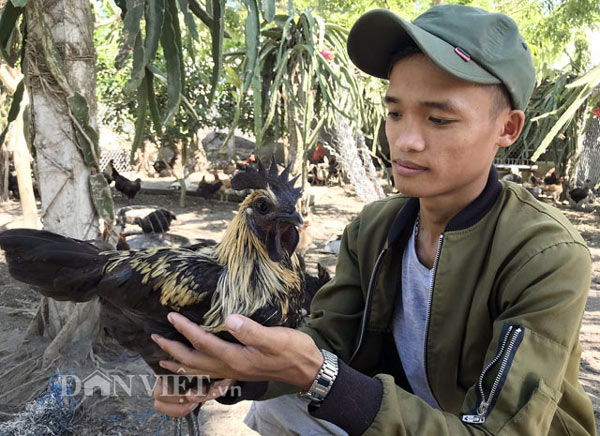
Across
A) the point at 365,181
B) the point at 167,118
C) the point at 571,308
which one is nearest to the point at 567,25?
the point at 365,181

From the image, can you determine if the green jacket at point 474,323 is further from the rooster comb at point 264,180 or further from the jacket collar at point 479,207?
the rooster comb at point 264,180

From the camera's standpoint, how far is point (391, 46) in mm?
1614

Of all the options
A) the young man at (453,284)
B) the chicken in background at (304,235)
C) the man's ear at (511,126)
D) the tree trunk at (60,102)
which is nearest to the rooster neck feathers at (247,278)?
the young man at (453,284)

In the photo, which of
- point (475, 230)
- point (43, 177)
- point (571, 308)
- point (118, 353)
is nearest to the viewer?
point (571, 308)

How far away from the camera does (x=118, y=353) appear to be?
391cm

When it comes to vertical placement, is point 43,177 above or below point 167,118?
below

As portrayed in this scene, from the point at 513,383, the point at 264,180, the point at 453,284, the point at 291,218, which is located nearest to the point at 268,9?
the point at 264,180

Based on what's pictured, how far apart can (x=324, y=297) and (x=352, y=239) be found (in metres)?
0.27

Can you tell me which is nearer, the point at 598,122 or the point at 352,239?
the point at 352,239

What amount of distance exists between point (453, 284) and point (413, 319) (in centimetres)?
35

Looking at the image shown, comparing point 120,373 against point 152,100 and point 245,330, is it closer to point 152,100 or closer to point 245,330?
point 152,100

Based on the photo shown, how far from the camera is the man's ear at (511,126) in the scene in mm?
1515

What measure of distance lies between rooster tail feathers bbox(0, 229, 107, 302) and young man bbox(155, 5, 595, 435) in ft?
2.69

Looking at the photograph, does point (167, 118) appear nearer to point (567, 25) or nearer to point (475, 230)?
point (475, 230)
